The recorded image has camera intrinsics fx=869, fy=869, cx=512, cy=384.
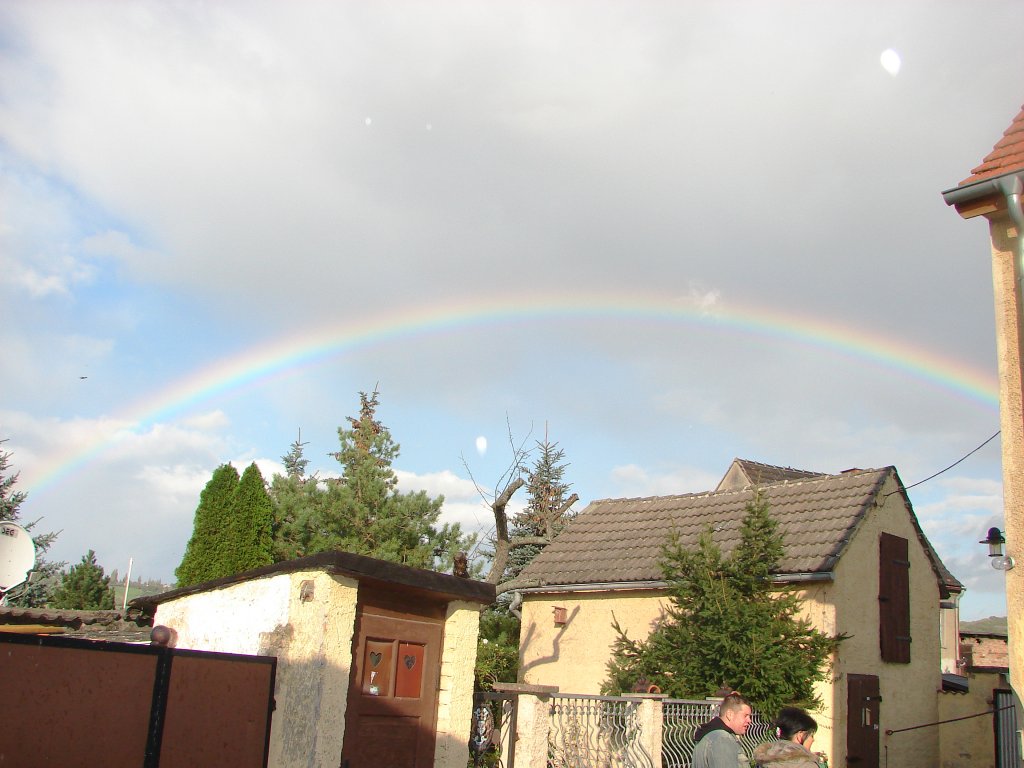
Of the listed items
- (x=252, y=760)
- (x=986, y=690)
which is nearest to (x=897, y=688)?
(x=986, y=690)

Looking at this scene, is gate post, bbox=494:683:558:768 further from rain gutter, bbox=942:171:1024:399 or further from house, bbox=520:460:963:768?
house, bbox=520:460:963:768

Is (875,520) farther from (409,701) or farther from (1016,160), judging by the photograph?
(409,701)

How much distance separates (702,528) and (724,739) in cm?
1065

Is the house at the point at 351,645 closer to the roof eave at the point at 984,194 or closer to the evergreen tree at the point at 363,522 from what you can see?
the roof eave at the point at 984,194

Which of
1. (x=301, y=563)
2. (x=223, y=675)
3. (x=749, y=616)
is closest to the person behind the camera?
(x=223, y=675)

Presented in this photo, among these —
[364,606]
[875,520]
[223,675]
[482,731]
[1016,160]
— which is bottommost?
[482,731]

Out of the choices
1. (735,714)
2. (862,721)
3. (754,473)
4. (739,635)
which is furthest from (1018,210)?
(754,473)

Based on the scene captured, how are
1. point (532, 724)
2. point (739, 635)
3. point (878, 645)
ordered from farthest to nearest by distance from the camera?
point (878, 645)
point (739, 635)
point (532, 724)

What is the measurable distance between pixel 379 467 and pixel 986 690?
498 inches

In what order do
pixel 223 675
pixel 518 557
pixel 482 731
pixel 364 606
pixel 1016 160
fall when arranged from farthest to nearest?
1. pixel 518 557
2. pixel 1016 160
3. pixel 482 731
4. pixel 364 606
5. pixel 223 675

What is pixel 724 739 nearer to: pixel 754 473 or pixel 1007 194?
pixel 1007 194

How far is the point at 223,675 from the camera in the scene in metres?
5.34

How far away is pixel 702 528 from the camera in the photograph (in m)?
15.2

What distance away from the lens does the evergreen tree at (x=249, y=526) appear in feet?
53.9
